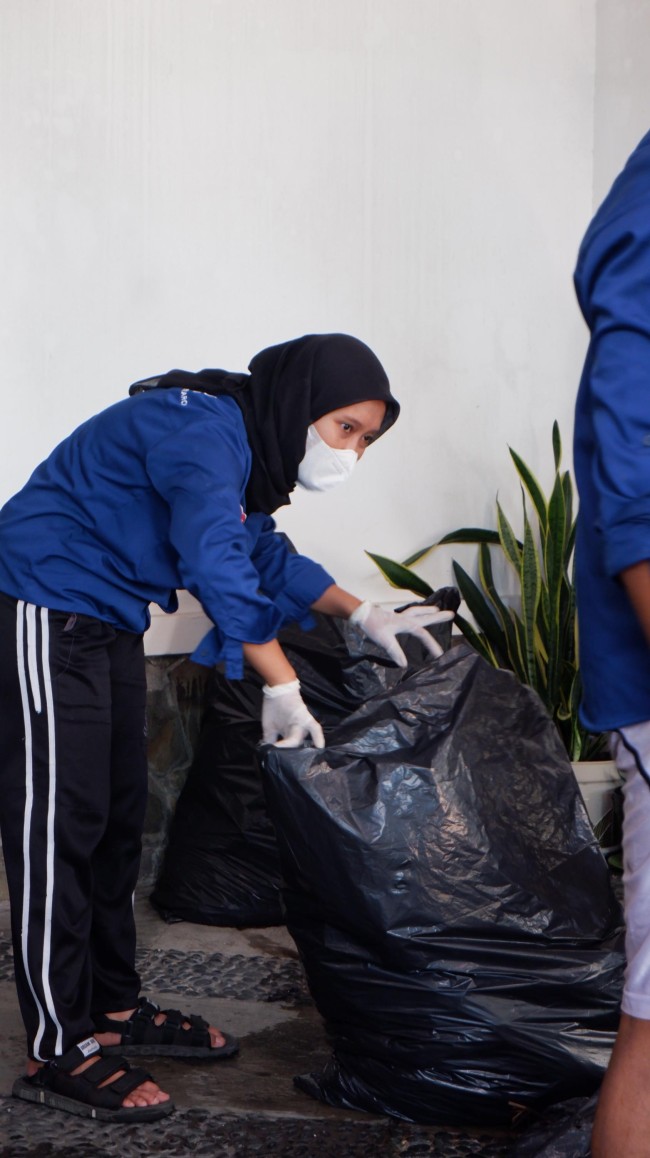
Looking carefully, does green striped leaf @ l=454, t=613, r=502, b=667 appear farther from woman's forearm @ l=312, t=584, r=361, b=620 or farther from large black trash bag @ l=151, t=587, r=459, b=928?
woman's forearm @ l=312, t=584, r=361, b=620

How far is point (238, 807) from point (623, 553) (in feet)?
5.92

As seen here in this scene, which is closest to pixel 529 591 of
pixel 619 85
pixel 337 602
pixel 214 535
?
pixel 337 602

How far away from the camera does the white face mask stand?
6.15ft

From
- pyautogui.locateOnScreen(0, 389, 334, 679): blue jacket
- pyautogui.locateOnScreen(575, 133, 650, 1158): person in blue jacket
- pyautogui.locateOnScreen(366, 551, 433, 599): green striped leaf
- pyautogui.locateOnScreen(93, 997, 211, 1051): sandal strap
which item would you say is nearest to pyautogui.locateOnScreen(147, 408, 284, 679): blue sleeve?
pyautogui.locateOnScreen(0, 389, 334, 679): blue jacket

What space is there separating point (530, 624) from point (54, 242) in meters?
1.49

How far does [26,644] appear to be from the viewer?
1810 mm

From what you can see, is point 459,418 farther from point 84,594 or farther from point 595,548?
point 595,548

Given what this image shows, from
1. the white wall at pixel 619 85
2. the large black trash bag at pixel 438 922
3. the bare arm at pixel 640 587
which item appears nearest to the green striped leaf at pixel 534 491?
the white wall at pixel 619 85

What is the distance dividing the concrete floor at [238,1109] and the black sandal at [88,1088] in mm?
18

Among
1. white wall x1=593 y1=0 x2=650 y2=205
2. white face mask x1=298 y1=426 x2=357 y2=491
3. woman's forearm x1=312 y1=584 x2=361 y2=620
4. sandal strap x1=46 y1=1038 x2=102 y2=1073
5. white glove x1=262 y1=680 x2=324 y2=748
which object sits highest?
white wall x1=593 y1=0 x2=650 y2=205

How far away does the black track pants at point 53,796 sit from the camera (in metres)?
1.82

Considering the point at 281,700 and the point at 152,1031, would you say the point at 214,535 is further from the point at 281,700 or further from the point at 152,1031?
the point at 152,1031

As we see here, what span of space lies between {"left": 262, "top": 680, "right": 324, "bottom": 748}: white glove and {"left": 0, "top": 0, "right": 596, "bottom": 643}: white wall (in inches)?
48.8

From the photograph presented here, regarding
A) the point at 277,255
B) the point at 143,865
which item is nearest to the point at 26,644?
the point at 143,865
